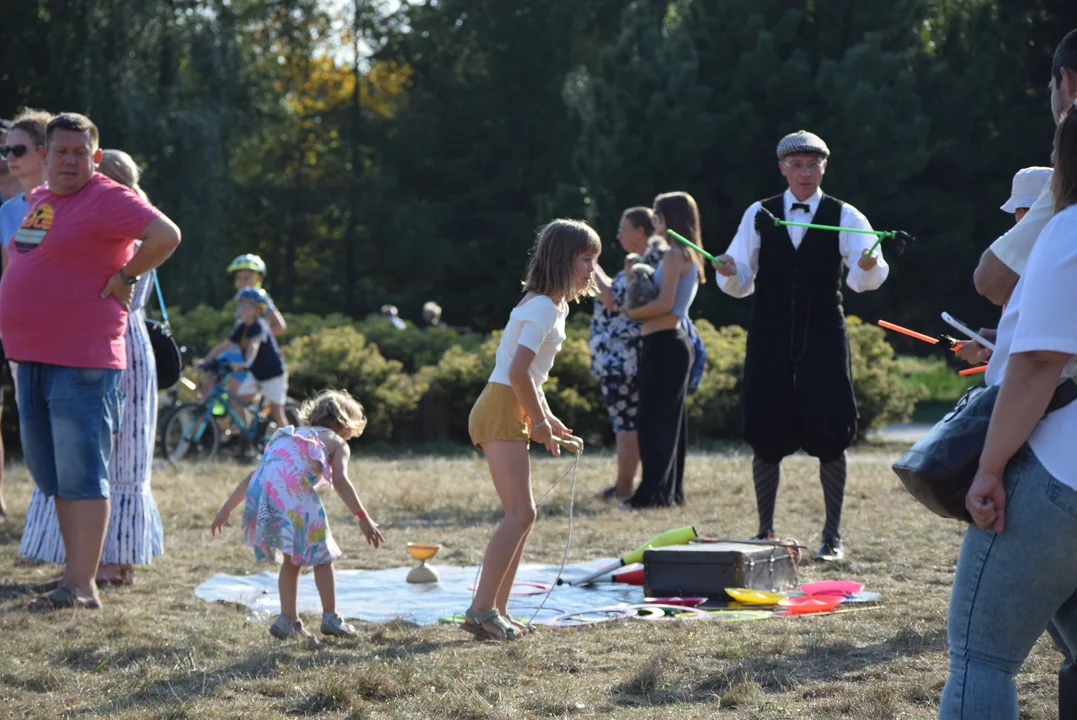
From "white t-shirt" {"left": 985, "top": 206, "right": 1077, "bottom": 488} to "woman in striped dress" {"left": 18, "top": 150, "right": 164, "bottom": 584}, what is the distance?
432cm

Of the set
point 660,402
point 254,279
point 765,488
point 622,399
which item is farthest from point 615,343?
point 254,279

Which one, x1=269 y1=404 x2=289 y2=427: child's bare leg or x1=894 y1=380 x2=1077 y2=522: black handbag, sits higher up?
x1=894 y1=380 x2=1077 y2=522: black handbag

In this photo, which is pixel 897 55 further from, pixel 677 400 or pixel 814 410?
pixel 814 410

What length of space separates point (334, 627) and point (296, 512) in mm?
449

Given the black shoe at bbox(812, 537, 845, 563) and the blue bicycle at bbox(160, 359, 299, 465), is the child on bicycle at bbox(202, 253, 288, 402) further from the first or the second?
the black shoe at bbox(812, 537, 845, 563)

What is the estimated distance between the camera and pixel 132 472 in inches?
239

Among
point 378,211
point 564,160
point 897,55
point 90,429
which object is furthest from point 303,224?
point 90,429

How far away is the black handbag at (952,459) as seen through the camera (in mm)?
2623

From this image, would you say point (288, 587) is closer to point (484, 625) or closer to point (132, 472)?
point (484, 625)

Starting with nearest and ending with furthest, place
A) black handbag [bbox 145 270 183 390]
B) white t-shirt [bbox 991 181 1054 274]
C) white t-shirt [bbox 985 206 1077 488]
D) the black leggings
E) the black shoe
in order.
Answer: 1. white t-shirt [bbox 985 206 1077 488]
2. white t-shirt [bbox 991 181 1054 274]
3. black handbag [bbox 145 270 183 390]
4. the black shoe
5. the black leggings

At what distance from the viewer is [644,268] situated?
8352 millimetres

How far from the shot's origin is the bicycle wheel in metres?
11.5

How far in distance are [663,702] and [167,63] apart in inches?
941

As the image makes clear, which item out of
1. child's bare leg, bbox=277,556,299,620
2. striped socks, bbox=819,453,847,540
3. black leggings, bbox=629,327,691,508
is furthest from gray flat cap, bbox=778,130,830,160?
child's bare leg, bbox=277,556,299,620
